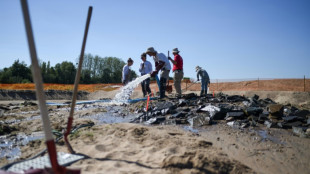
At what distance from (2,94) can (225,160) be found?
57.0 feet

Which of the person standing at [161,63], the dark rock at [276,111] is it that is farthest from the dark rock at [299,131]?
the person standing at [161,63]

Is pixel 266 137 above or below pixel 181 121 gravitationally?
below

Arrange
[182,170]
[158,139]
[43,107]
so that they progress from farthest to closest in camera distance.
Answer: [158,139] < [182,170] < [43,107]

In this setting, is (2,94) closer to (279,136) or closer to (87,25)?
(87,25)

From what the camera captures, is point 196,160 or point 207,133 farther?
point 207,133

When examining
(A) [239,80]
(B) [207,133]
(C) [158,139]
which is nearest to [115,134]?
(C) [158,139]

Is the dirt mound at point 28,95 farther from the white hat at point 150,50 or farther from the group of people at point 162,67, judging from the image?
the white hat at point 150,50

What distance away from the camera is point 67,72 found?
42281 mm

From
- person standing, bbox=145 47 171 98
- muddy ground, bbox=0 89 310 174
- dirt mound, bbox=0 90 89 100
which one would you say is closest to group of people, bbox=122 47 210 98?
person standing, bbox=145 47 171 98

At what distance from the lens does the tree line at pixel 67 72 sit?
32000mm

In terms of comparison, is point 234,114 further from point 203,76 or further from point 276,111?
point 203,76

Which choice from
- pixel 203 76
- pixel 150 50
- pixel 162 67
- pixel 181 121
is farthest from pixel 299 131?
pixel 203 76

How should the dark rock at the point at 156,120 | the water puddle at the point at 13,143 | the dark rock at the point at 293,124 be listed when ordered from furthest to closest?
the dark rock at the point at 156,120, the dark rock at the point at 293,124, the water puddle at the point at 13,143

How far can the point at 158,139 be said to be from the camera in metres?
3.11
